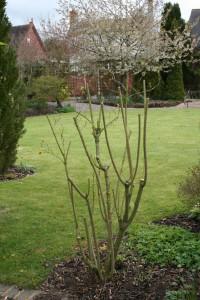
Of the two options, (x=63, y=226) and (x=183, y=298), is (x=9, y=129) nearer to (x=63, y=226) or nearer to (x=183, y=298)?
(x=63, y=226)

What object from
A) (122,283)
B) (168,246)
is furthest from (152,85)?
(122,283)

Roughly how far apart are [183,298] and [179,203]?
3090 millimetres

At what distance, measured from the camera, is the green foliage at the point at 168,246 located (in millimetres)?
4043

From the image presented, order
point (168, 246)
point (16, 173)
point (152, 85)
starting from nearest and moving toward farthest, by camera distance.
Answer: point (168, 246)
point (16, 173)
point (152, 85)

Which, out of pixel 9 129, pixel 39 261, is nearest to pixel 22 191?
pixel 9 129

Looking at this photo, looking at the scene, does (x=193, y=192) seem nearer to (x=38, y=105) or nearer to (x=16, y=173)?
(x=16, y=173)

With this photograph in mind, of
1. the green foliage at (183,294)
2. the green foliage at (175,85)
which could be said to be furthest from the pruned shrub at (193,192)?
the green foliage at (175,85)

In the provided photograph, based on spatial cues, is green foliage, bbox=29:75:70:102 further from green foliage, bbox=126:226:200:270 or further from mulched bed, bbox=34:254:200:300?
mulched bed, bbox=34:254:200:300

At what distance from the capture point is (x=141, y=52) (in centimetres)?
2706

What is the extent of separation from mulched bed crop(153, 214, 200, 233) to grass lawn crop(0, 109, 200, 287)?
0.76ft

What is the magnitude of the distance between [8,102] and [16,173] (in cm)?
189

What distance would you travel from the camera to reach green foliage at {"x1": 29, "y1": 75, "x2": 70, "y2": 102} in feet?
76.2

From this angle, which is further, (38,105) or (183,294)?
(38,105)

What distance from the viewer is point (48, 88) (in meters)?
23.4
